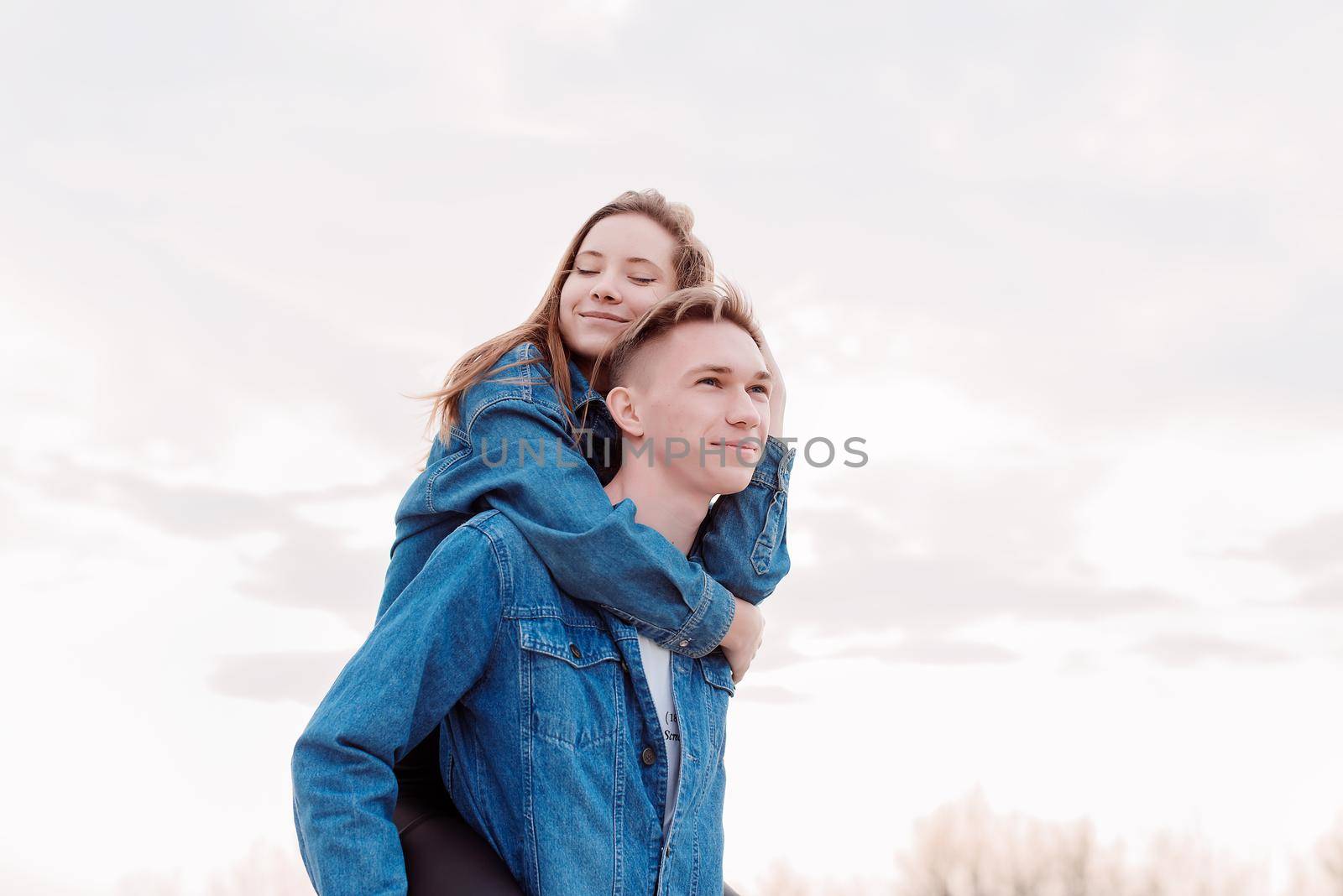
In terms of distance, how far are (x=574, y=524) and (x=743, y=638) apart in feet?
1.84

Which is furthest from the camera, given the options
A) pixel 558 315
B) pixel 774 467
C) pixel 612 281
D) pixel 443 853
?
pixel 558 315

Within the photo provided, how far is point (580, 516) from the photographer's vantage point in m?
2.63

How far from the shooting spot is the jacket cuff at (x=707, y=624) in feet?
8.82

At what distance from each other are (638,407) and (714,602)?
52 centimetres

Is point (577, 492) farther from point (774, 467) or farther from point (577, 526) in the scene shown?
point (774, 467)

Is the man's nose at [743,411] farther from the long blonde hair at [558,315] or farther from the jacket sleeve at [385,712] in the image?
the jacket sleeve at [385,712]

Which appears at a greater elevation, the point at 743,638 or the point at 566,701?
the point at 743,638

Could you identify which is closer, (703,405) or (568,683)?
(568,683)

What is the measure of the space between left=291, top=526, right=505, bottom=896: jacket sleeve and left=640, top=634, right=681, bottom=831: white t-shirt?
0.38 m

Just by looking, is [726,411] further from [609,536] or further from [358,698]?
[358,698]

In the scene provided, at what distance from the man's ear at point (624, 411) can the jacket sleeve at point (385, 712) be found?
0.47 meters

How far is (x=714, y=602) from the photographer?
8.91 ft

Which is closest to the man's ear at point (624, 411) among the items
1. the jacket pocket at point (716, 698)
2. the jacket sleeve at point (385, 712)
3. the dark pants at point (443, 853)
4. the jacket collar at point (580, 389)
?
the jacket collar at point (580, 389)

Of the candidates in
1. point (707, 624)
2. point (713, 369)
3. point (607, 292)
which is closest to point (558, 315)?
point (607, 292)
